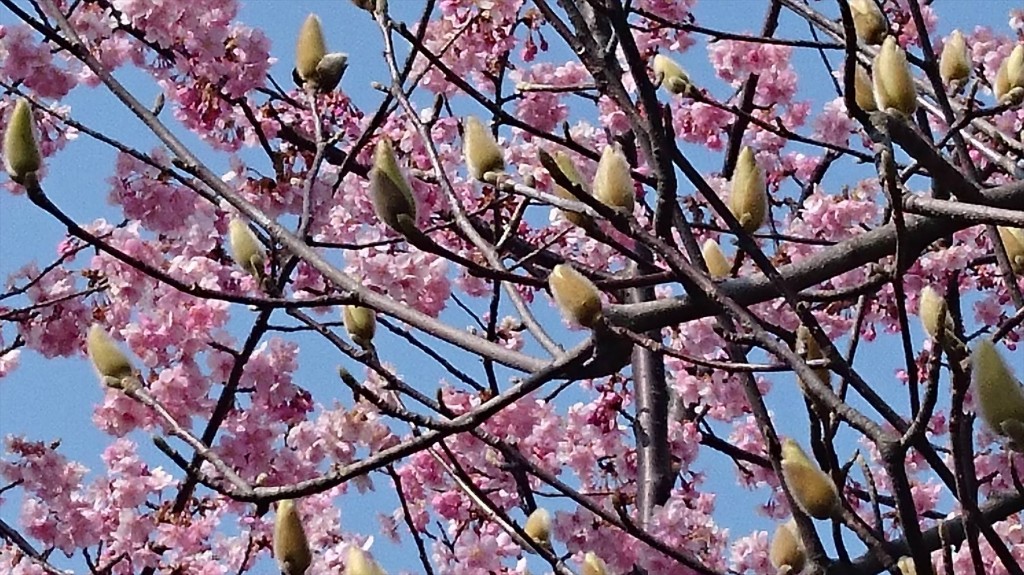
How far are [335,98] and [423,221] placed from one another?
575 mm

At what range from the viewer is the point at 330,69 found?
1825mm

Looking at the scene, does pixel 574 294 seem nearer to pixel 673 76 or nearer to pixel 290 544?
pixel 290 544

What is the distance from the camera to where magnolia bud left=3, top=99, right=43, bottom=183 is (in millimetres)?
1505

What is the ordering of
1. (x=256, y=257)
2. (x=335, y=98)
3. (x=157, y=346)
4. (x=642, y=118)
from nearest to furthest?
(x=642, y=118) < (x=256, y=257) < (x=157, y=346) < (x=335, y=98)

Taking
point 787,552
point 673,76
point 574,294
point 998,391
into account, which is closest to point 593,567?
point 787,552

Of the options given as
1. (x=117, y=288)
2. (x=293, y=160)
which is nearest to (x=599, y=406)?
(x=293, y=160)

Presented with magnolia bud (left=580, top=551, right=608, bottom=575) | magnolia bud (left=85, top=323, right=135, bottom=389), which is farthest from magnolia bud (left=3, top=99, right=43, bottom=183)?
magnolia bud (left=580, top=551, right=608, bottom=575)

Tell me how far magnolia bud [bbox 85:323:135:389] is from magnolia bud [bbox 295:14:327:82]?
0.47m

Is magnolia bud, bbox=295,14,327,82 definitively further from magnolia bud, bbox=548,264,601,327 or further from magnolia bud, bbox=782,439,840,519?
magnolia bud, bbox=782,439,840,519

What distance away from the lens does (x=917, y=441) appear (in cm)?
118

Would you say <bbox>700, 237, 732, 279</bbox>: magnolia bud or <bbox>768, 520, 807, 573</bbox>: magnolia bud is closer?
<bbox>768, 520, 807, 573</bbox>: magnolia bud

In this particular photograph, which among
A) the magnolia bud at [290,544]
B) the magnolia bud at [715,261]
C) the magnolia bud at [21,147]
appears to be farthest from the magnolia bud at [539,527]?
the magnolia bud at [21,147]

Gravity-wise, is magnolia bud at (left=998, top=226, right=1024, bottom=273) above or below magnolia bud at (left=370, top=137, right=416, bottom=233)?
below

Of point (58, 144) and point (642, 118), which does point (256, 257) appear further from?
point (58, 144)
